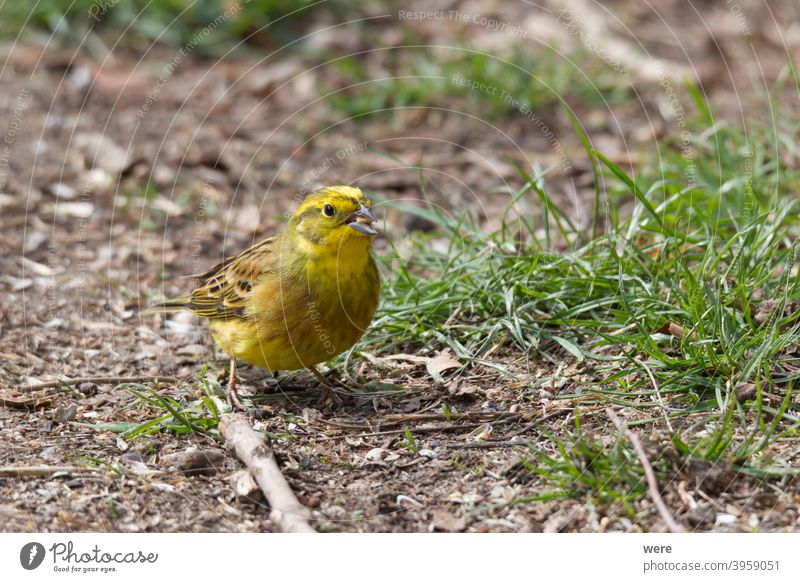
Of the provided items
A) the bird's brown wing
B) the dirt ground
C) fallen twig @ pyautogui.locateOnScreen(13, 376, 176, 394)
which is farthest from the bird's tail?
fallen twig @ pyautogui.locateOnScreen(13, 376, 176, 394)

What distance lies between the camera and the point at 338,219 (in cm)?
526

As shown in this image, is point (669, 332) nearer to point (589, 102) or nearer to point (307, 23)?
point (589, 102)

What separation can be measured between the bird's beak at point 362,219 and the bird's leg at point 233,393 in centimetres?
120

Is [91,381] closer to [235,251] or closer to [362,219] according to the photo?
[362,219]

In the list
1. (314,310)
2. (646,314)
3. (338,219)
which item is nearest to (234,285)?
(314,310)

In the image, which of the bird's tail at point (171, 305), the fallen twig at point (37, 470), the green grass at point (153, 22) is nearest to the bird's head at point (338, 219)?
the bird's tail at point (171, 305)

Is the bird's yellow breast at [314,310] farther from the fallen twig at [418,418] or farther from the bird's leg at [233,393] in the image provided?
the fallen twig at [418,418]

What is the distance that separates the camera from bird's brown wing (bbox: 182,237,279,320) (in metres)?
5.61

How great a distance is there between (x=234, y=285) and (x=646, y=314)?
2.44m

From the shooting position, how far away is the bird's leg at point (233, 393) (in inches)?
215

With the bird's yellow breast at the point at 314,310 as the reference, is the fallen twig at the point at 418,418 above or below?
below

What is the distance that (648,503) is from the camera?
4.17 meters

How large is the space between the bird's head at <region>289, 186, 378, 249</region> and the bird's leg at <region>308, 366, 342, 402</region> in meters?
0.79

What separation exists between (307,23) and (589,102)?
128 inches
